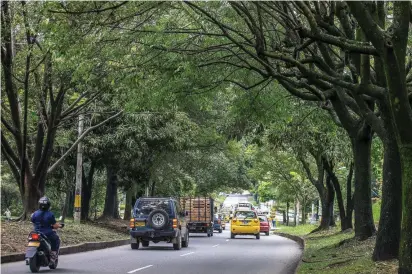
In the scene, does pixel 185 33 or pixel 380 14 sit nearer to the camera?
pixel 380 14

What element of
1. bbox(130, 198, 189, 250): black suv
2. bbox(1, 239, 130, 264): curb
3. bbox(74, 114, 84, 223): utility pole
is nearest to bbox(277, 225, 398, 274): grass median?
bbox(130, 198, 189, 250): black suv

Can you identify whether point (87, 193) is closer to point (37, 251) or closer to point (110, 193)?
point (110, 193)

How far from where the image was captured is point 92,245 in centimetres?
2242

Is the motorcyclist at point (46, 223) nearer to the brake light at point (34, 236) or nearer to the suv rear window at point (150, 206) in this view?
the brake light at point (34, 236)

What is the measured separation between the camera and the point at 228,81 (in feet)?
58.4

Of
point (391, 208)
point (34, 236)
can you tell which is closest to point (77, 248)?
point (34, 236)

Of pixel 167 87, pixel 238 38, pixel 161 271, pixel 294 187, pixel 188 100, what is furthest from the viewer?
pixel 294 187

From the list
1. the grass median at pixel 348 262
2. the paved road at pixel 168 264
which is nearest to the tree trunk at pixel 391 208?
the grass median at pixel 348 262

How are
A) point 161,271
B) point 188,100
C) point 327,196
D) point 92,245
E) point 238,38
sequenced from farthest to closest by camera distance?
point 327,196, point 92,245, point 188,100, point 238,38, point 161,271

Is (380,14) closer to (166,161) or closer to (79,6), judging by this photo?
(79,6)

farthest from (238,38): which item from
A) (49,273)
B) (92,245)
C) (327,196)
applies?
(327,196)

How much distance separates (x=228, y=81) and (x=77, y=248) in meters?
7.92

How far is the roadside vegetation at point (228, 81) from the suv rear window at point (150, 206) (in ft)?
12.0

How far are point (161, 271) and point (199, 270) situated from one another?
3.55 feet
